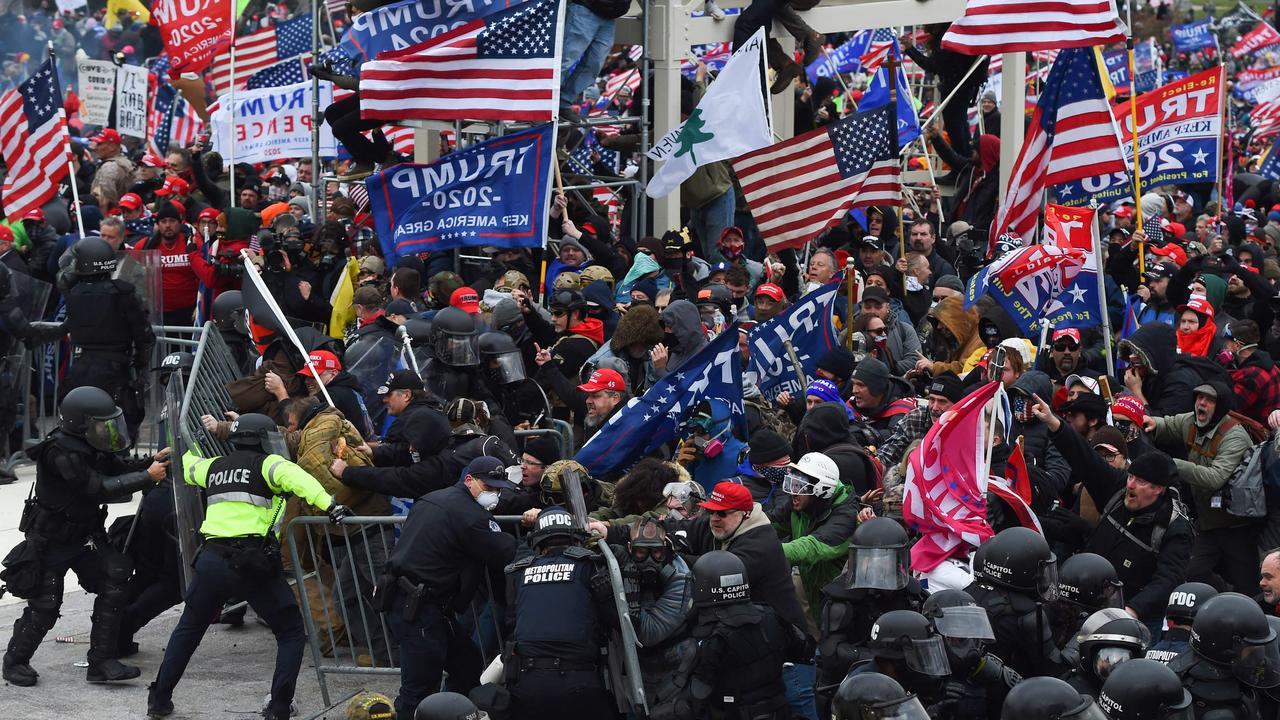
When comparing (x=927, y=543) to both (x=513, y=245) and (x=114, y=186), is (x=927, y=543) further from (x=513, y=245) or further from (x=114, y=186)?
(x=114, y=186)

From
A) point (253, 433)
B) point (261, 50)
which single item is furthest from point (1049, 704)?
point (261, 50)

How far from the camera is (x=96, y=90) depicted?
23.0 m

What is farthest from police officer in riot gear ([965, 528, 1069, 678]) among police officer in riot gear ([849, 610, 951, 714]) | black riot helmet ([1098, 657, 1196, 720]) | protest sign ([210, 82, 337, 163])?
protest sign ([210, 82, 337, 163])

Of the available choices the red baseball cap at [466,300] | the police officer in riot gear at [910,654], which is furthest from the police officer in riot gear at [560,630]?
the red baseball cap at [466,300]

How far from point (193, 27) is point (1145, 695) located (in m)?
15.5

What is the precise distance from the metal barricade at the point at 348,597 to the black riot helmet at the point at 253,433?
50 cm

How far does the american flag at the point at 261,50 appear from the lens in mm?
22906

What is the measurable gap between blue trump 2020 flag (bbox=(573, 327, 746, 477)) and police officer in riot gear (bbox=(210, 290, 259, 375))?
287 cm

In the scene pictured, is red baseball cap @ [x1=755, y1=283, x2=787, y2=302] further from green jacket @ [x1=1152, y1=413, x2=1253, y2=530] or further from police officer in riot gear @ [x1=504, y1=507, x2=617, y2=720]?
police officer in riot gear @ [x1=504, y1=507, x2=617, y2=720]

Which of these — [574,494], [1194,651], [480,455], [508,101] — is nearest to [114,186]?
[508,101]

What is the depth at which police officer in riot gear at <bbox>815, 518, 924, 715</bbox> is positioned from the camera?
822 centimetres

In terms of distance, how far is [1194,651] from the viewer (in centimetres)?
759

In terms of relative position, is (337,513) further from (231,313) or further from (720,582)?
(231,313)

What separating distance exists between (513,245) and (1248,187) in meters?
12.6
